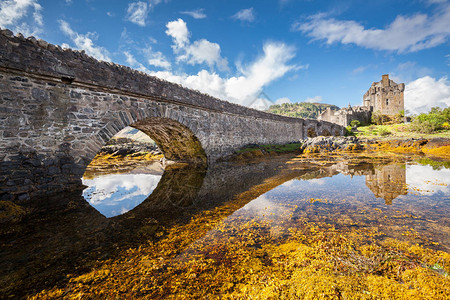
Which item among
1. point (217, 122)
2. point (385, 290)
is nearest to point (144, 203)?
point (385, 290)

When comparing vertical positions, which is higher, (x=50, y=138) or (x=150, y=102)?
(x=150, y=102)

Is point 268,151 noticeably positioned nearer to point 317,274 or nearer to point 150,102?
point 150,102

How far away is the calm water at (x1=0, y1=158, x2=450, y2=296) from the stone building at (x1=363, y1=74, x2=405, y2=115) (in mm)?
73378

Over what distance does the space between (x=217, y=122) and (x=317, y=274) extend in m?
12.4

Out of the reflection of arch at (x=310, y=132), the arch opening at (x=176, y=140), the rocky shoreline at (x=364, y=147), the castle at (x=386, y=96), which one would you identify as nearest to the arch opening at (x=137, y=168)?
the arch opening at (x=176, y=140)

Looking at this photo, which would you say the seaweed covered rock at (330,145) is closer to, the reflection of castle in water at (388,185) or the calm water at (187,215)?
the reflection of castle in water at (388,185)

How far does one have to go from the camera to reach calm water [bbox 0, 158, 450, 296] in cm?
287

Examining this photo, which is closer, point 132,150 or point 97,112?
point 97,112

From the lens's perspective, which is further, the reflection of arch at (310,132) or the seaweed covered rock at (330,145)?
the reflection of arch at (310,132)

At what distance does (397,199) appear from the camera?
4.77 meters

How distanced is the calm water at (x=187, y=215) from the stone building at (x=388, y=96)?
7338cm

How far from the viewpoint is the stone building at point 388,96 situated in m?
60.2

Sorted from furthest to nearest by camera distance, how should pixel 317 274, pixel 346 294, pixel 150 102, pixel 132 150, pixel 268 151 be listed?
1. pixel 132 150
2. pixel 268 151
3. pixel 150 102
4. pixel 317 274
5. pixel 346 294

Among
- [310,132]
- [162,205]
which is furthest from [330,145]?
[162,205]
